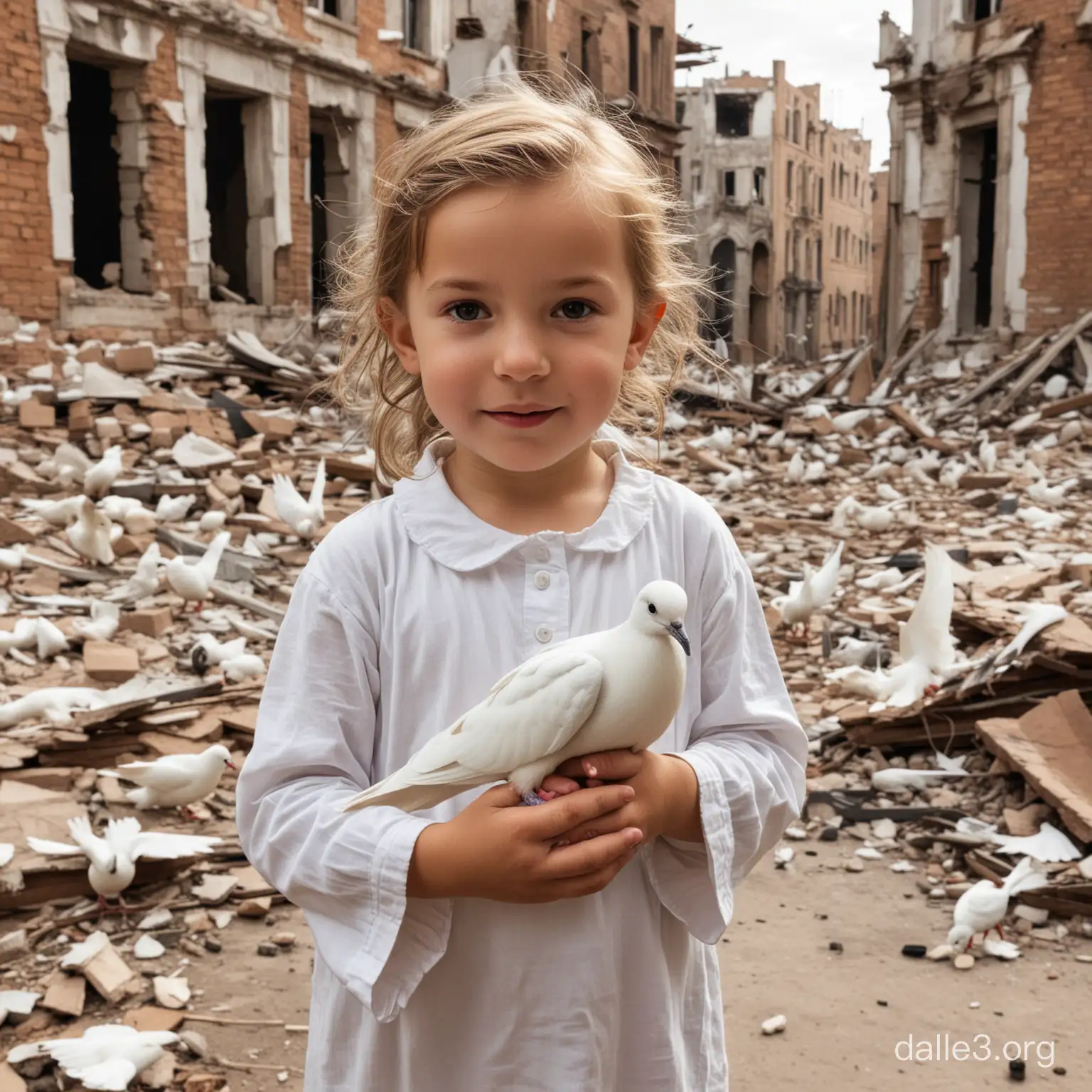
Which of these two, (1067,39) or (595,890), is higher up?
(1067,39)

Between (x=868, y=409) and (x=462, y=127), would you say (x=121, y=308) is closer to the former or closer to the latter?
(x=868, y=409)

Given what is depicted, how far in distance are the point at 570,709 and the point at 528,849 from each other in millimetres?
181

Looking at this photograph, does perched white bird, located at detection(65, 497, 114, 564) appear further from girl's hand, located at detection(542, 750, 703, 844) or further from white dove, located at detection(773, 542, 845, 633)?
girl's hand, located at detection(542, 750, 703, 844)

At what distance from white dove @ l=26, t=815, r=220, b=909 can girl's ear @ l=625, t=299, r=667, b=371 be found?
8.97ft

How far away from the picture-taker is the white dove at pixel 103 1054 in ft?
9.02

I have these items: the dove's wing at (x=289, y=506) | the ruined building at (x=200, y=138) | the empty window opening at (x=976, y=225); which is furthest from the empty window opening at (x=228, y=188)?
the empty window opening at (x=976, y=225)

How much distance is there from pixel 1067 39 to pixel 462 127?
18.1 m

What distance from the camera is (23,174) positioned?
12133 mm

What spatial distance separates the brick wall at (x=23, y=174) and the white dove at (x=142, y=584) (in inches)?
263

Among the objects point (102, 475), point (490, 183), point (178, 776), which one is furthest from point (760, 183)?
point (490, 183)

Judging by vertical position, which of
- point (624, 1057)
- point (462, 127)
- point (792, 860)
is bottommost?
point (792, 860)

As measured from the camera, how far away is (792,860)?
4293 millimetres

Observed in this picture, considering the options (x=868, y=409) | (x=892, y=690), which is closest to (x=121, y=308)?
(x=868, y=409)

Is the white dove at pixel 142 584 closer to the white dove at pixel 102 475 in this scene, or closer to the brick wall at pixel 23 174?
the white dove at pixel 102 475
